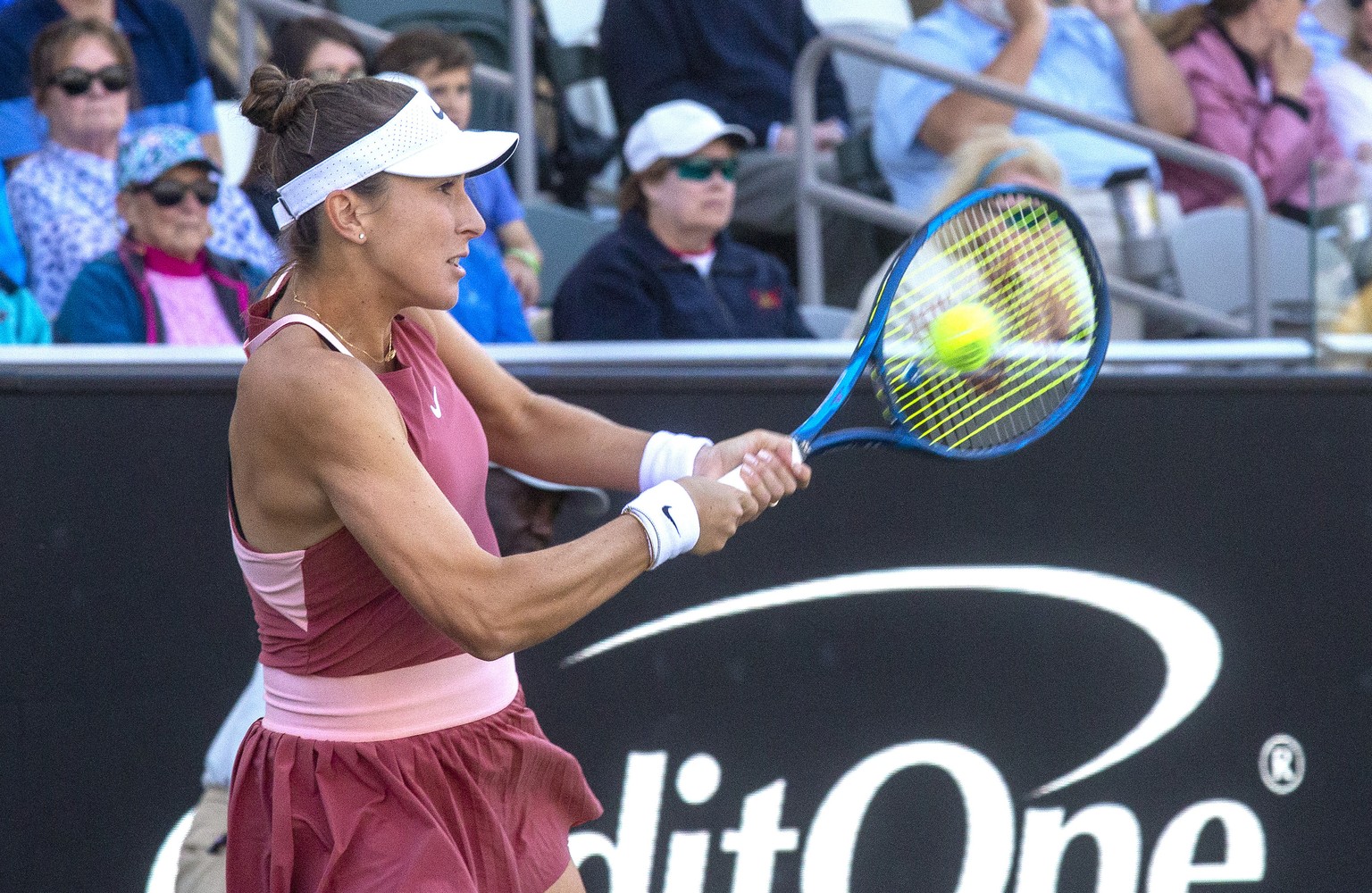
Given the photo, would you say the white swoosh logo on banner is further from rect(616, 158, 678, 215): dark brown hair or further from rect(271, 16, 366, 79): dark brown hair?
rect(271, 16, 366, 79): dark brown hair

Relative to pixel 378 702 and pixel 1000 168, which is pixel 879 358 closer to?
pixel 378 702

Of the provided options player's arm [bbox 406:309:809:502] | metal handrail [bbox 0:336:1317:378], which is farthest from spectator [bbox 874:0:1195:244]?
player's arm [bbox 406:309:809:502]

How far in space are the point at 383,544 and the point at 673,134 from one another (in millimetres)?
2661

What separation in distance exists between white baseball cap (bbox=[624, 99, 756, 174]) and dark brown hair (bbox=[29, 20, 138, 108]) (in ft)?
Answer: 4.68

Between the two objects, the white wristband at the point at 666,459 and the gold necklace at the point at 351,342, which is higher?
the gold necklace at the point at 351,342

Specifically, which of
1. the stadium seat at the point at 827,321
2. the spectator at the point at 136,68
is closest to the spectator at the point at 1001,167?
the stadium seat at the point at 827,321

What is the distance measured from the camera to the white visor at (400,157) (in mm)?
2195

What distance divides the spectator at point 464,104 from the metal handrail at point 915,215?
2.81 feet

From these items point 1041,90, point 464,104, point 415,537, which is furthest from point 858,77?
point 415,537

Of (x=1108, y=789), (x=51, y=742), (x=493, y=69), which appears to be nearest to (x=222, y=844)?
(x=51, y=742)

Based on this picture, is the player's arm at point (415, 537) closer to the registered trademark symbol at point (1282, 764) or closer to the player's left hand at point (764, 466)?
the player's left hand at point (764, 466)

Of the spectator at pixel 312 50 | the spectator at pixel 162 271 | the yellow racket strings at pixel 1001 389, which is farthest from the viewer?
the spectator at pixel 312 50

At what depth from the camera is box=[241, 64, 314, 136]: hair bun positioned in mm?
2242

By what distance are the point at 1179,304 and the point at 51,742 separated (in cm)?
328
